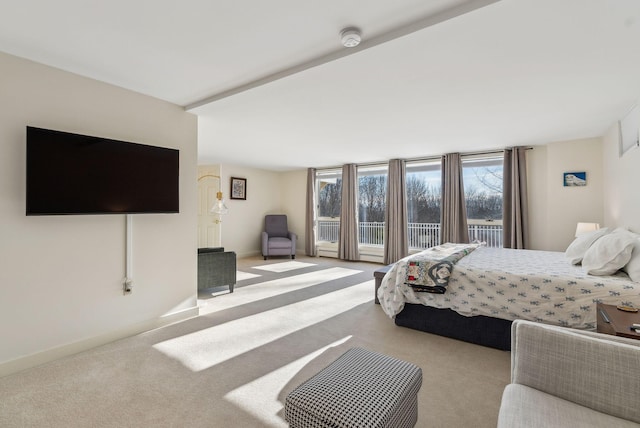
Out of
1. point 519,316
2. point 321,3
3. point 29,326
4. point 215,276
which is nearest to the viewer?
point 321,3

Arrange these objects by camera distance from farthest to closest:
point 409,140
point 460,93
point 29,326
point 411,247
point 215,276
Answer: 1. point 411,247
2. point 409,140
3. point 215,276
4. point 460,93
5. point 29,326

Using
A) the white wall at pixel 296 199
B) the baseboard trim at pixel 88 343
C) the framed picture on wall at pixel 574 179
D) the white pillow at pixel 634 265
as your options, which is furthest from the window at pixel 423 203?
the baseboard trim at pixel 88 343

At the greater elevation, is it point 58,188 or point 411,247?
point 58,188

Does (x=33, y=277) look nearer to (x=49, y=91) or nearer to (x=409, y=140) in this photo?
(x=49, y=91)

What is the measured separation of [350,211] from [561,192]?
3883 millimetres

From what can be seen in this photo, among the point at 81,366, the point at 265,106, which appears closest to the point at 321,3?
the point at 265,106

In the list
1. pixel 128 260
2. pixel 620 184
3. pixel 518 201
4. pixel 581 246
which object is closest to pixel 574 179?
pixel 518 201

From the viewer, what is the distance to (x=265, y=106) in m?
3.21

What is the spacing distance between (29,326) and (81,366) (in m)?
0.51

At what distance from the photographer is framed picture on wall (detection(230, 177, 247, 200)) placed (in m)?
7.26

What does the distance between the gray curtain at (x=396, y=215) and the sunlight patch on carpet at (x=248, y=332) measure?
98.7 inches

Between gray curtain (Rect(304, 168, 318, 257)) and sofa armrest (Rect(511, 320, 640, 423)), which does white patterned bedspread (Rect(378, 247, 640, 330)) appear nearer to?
sofa armrest (Rect(511, 320, 640, 423))

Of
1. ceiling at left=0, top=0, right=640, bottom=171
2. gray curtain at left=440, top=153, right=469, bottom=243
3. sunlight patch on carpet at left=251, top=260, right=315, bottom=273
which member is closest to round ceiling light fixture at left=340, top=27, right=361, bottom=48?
ceiling at left=0, top=0, right=640, bottom=171

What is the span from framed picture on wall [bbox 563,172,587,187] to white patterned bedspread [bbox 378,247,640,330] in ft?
6.89
